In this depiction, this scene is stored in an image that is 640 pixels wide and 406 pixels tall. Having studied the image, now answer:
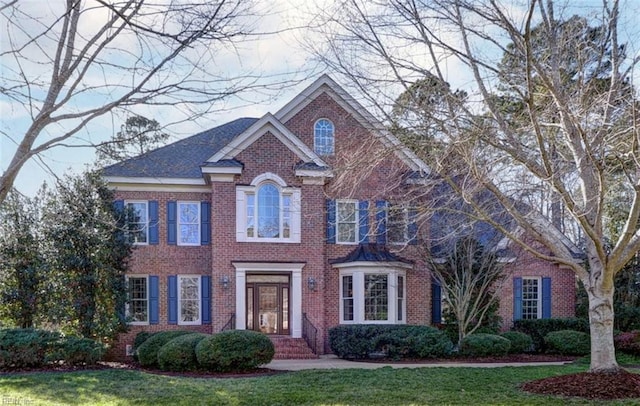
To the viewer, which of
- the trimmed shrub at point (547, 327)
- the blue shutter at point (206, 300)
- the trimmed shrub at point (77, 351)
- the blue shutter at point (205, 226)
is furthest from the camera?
the trimmed shrub at point (547, 327)

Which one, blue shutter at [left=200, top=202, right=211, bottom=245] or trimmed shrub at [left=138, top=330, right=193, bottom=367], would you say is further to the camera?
blue shutter at [left=200, top=202, right=211, bottom=245]

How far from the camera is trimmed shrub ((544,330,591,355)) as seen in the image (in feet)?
64.1

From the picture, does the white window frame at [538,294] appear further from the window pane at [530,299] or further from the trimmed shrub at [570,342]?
the trimmed shrub at [570,342]

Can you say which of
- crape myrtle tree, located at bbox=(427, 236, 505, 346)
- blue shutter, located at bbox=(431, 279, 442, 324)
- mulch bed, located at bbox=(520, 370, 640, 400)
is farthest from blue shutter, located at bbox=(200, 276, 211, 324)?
mulch bed, located at bbox=(520, 370, 640, 400)

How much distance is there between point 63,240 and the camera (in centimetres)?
1775

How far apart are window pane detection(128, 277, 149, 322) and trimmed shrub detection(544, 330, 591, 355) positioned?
1214cm

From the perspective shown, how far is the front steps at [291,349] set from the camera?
61.4 ft

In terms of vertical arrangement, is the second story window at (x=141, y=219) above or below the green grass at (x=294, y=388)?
above

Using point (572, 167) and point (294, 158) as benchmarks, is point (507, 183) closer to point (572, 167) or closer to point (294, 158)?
point (572, 167)

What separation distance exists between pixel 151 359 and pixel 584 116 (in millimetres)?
11465

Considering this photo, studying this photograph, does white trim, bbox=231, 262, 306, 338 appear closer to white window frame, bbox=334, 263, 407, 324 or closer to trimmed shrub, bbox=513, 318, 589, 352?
white window frame, bbox=334, 263, 407, 324

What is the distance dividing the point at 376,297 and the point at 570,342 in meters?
5.78

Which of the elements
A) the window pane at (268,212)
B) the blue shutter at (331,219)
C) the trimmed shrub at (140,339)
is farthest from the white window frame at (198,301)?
the blue shutter at (331,219)

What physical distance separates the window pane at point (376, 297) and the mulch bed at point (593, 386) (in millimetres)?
8869
